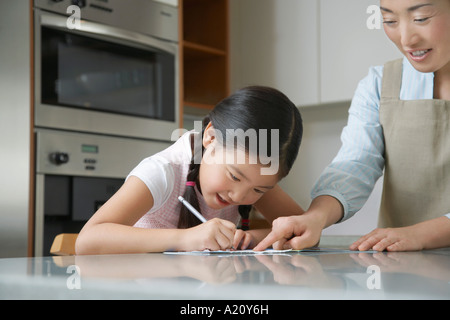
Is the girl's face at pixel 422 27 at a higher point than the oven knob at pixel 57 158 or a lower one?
higher

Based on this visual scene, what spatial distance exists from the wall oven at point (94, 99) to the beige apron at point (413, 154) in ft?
3.99

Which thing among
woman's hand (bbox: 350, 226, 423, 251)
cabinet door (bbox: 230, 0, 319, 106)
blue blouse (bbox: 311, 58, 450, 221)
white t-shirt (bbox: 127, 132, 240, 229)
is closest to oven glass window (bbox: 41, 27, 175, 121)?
cabinet door (bbox: 230, 0, 319, 106)

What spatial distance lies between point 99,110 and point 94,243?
4.17 feet

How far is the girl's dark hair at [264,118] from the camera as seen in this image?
3.68 ft

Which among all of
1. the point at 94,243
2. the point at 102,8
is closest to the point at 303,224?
the point at 94,243

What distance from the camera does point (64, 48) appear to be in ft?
6.87

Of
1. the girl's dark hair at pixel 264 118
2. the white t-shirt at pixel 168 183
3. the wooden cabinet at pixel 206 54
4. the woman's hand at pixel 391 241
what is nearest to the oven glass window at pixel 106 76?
the wooden cabinet at pixel 206 54

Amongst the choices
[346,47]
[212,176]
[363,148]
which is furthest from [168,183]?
[346,47]

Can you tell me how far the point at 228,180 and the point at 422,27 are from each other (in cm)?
46

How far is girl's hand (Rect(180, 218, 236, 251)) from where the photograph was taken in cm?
91

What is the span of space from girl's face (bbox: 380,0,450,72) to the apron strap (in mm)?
167

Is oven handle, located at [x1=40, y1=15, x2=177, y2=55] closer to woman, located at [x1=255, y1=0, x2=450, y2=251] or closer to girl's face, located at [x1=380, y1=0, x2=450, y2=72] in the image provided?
woman, located at [x1=255, y1=0, x2=450, y2=251]

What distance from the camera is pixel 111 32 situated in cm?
223

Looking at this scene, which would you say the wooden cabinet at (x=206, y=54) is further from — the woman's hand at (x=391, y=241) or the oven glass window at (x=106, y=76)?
the woman's hand at (x=391, y=241)
